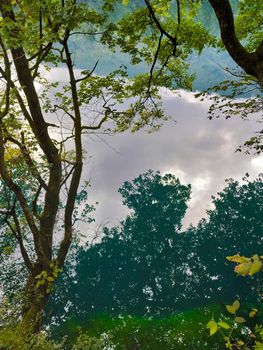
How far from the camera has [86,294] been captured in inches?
1310

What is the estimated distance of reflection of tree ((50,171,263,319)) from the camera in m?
31.7

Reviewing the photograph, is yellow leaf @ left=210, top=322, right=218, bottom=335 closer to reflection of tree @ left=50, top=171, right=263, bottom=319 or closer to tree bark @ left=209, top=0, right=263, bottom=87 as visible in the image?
tree bark @ left=209, top=0, right=263, bottom=87

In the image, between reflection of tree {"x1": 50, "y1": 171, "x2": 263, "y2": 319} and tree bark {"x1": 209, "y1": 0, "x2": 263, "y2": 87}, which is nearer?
tree bark {"x1": 209, "y1": 0, "x2": 263, "y2": 87}

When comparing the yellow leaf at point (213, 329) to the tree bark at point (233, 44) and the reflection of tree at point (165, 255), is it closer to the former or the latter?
the tree bark at point (233, 44)

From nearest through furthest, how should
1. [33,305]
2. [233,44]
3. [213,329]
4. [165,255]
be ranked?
[213,329] → [233,44] → [33,305] → [165,255]

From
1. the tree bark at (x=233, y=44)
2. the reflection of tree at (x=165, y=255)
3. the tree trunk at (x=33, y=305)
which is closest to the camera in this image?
the tree bark at (x=233, y=44)

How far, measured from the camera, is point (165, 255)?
35406mm

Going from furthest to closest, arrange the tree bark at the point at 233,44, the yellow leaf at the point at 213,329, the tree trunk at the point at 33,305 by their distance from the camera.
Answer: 1. the tree trunk at the point at 33,305
2. the tree bark at the point at 233,44
3. the yellow leaf at the point at 213,329

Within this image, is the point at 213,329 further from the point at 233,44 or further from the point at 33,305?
the point at 33,305

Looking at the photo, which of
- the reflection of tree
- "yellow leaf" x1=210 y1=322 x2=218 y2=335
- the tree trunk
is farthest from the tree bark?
the reflection of tree

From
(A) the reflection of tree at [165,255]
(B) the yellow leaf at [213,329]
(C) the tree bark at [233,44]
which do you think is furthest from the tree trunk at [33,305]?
(A) the reflection of tree at [165,255]

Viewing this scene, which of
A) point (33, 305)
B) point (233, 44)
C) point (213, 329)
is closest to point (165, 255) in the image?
point (33, 305)

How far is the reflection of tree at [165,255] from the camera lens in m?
31.7

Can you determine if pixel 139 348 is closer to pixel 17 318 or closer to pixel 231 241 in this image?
pixel 231 241
